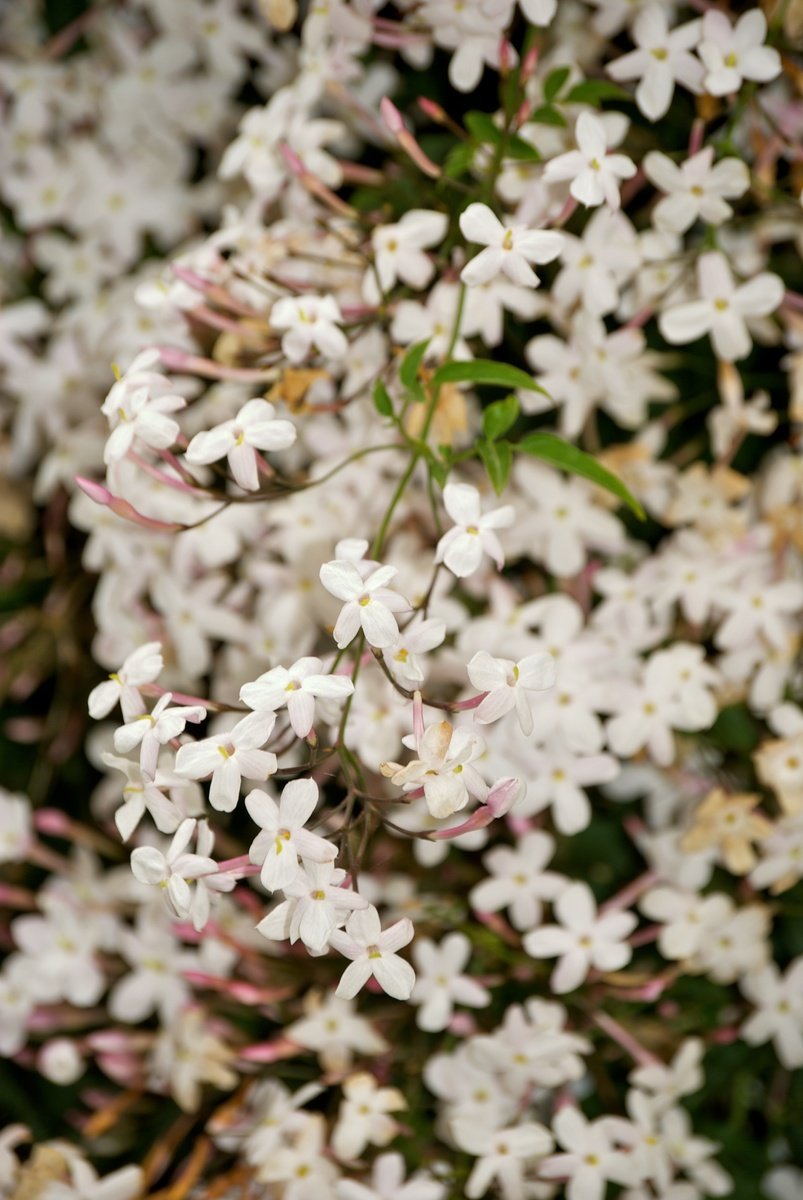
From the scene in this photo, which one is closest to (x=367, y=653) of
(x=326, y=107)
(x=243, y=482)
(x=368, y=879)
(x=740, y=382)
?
(x=243, y=482)

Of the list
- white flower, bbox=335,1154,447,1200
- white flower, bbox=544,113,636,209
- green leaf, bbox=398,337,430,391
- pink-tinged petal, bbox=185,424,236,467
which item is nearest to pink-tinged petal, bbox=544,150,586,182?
white flower, bbox=544,113,636,209

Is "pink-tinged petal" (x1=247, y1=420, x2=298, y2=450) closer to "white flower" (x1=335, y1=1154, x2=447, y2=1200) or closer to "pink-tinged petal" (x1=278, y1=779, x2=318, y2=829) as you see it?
"pink-tinged petal" (x1=278, y1=779, x2=318, y2=829)

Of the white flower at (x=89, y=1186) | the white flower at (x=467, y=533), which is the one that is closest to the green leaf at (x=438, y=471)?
the white flower at (x=467, y=533)

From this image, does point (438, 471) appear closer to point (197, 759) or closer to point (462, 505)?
point (462, 505)

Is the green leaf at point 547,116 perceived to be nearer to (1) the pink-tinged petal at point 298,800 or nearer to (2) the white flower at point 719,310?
(2) the white flower at point 719,310

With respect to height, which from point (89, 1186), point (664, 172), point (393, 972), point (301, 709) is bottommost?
point (89, 1186)

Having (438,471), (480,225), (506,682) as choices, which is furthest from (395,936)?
(480,225)
